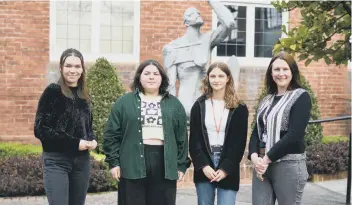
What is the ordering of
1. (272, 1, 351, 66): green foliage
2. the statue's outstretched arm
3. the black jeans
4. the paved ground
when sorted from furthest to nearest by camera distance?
the statue's outstretched arm
the paved ground
(272, 1, 351, 66): green foliage
the black jeans

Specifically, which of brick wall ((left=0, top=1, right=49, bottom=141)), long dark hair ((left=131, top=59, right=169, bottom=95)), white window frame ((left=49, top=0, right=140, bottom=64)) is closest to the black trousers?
long dark hair ((left=131, top=59, right=169, bottom=95))

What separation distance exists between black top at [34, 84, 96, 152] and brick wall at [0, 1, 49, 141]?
6.62m

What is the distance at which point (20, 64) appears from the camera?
10.6 metres

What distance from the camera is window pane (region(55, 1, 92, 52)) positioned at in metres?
11.1

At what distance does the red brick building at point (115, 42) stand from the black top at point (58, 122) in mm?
6645

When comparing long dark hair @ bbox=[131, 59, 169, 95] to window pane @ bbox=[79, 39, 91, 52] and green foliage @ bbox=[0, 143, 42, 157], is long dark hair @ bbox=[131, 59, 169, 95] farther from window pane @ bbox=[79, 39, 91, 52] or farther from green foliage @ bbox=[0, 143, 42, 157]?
window pane @ bbox=[79, 39, 91, 52]

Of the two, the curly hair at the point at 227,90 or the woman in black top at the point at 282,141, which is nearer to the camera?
the woman in black top at the point at 282,141

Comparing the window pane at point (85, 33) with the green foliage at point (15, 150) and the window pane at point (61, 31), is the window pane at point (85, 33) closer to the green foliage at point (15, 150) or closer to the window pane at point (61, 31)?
the window pane at point (61, 31)

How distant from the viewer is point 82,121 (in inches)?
171

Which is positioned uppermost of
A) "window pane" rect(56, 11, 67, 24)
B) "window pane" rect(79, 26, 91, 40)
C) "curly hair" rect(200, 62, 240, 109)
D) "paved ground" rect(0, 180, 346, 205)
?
"window pane" rect(56, 11, 67, 24)

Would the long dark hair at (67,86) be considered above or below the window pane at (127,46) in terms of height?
below

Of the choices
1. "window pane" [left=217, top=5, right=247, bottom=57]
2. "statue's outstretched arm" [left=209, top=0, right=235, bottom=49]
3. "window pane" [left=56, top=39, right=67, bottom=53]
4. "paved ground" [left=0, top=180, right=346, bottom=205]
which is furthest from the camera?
"window pane" [left=217, top=5, right=247, bottom=57]

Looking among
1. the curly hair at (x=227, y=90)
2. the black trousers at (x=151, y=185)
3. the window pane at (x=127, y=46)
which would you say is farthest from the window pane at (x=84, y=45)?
the black trousers at (x=151, y=185)

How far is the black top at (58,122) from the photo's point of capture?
165 inches
